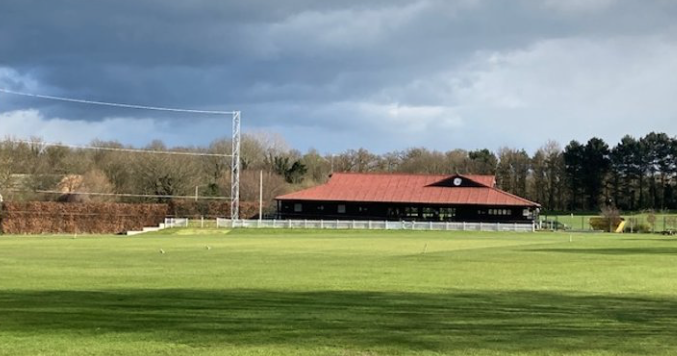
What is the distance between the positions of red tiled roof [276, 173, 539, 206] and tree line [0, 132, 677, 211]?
1707cm

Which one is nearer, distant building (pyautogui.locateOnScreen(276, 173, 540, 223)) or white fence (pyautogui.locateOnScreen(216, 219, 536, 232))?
white fence (pyautogui.locateOnScreen(216, 219, 536, 232))

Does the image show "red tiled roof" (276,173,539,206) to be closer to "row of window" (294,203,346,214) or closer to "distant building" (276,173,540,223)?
"distant building" (276,173,540,223)

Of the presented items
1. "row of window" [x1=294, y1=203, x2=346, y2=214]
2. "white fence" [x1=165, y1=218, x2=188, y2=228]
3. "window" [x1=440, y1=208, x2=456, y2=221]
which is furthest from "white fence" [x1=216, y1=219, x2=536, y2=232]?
"row of window" [x1=294, y1=203, x2=346, y2=214]

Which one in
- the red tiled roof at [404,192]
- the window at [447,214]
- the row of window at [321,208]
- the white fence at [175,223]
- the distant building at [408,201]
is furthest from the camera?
the row of window at [321,208]

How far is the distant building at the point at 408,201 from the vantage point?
289ft

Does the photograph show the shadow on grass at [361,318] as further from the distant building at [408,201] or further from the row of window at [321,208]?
the row of window at [321,208]

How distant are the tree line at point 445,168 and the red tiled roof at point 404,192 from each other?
17074mm

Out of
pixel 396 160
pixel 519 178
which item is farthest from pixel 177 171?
pixel 519 178

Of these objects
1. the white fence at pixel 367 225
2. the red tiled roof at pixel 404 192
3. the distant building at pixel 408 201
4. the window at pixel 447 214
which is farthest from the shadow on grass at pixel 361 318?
the window at pixel 447 214

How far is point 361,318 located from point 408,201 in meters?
76.4

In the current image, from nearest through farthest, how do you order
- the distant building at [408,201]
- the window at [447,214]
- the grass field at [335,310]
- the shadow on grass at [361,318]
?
the grass field at [335,310] → the shadow on grass at [361,318] → the distant building at [408,201] → the window at [447,214]

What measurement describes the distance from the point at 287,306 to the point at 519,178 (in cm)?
12820

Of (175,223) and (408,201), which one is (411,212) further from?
(175,223)

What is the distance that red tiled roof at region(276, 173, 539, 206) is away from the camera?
289 ft
